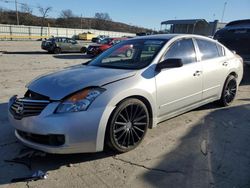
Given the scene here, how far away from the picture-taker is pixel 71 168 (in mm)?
3342

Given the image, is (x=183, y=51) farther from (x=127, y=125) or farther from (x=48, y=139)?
(x=48, y=139)

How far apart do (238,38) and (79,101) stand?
7.94 m

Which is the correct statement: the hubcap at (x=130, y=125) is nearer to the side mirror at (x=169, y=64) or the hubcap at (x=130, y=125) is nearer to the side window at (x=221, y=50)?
the side mirror at (x=169, y=64)

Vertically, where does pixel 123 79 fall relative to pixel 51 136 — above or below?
above

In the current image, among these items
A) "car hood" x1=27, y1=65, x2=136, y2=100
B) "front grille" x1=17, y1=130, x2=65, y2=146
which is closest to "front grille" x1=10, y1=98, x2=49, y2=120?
"car hood" x1=27, y1=65, x2=136, y2=100

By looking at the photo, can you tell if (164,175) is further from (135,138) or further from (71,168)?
(71,168)

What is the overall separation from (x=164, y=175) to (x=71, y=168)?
3.73 ft

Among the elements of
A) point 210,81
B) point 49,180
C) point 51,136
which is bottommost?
point 49,180

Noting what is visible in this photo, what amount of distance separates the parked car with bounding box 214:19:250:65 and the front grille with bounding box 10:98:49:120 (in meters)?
7.93

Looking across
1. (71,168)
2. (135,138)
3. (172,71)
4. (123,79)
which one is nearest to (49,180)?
(71,168)

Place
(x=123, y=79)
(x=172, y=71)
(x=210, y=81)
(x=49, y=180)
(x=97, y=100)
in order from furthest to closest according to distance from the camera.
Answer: (x=210, y=81) < (x=172, y=71) < (x=123, y=79) < (x=97, y=100) < (x=49, y=180)

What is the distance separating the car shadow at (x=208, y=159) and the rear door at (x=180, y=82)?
52cm

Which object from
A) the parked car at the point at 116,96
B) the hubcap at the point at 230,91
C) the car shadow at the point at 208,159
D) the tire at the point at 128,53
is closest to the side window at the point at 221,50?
the parked car at the point at 116,96

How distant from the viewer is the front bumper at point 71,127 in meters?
3.14
